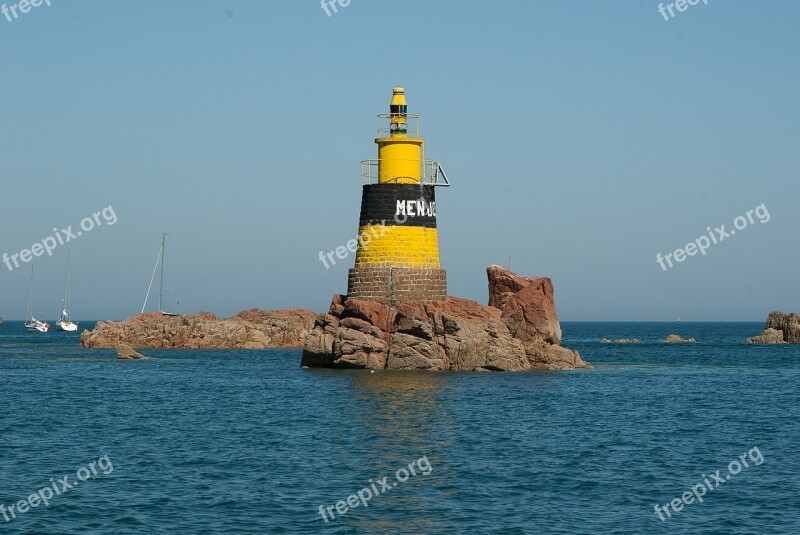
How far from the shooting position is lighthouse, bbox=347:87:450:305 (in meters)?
58.4

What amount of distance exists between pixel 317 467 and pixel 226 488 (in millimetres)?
3707

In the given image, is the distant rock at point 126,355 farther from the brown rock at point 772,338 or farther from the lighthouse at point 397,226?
the brown rock at point 772,338

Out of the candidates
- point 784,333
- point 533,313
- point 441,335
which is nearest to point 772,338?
point 784,333

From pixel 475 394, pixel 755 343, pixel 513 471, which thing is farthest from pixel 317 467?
pixel 755 343

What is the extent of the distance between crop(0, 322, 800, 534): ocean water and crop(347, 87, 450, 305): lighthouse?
17.3 feet

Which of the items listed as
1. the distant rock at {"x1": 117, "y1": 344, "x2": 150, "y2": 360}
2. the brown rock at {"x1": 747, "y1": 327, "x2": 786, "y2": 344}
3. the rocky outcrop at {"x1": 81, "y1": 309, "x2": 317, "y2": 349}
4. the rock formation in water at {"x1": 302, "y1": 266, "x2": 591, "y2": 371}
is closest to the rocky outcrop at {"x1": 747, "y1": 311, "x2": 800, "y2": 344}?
the brown rock at {"x1": 747, "y1": 327, "x2": 786, "y2": 344}

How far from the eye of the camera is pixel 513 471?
101ft

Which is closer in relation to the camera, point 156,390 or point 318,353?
point 156,390

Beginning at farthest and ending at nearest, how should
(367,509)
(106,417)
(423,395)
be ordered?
(423,395), (106,417), (367,509)

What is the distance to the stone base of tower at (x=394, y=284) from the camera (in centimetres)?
5853

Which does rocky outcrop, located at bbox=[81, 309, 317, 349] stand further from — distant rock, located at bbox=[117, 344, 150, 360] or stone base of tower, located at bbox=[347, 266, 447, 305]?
stone base of tower, located at bbox=[347, 266, 447, 305]

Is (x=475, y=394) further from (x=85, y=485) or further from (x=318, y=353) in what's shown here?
(x=85, y=485)

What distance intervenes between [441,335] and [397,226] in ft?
21.5

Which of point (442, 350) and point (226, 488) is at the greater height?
point (442, 350)
